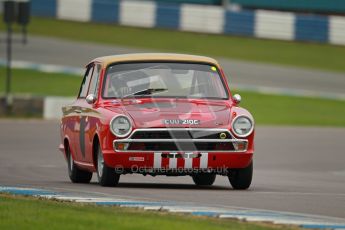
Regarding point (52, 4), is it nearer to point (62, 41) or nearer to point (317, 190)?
point (62, 41)

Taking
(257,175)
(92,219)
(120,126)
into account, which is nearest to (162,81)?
(120,126)

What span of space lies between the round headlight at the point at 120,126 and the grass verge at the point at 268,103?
1396cm

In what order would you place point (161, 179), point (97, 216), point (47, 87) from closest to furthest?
point (97, 216) < point (161, 179) < point (47, 87)

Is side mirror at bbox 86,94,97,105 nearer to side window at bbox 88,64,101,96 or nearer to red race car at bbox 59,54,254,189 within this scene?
red race car at bbox 59,54,254,189

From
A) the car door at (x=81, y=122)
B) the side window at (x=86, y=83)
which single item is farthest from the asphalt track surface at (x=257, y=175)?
the side window at (x=86, y=83)

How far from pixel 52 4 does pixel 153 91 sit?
27310 mm

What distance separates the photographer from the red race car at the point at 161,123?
37.6 ft

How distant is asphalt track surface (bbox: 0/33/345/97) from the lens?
3089cm

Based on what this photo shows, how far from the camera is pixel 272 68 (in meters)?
33.0

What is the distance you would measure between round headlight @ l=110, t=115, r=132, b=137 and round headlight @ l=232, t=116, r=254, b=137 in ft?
3.30

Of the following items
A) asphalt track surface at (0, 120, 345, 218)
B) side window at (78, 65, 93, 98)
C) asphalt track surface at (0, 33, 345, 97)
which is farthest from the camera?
asphalt track surface at (0, 33, 345, 97)

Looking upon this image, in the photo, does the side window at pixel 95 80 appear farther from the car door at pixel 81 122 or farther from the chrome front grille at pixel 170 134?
the chrome front grille at pixel 170 134

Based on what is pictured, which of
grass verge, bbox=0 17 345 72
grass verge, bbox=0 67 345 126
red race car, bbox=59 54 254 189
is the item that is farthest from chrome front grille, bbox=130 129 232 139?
grass verge, bbox=0 17 345 72

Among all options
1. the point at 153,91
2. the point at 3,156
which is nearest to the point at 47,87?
the point at 3,156
